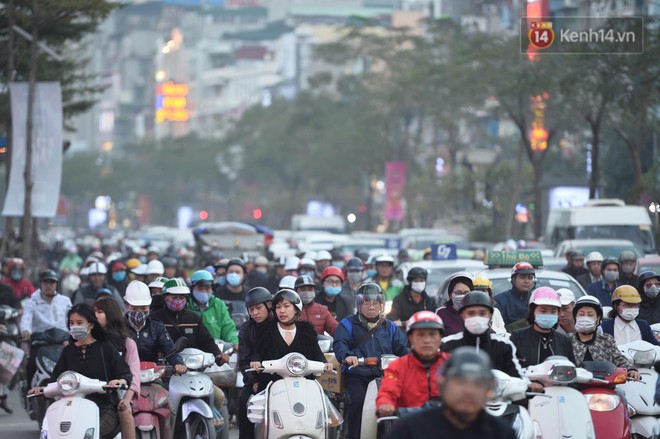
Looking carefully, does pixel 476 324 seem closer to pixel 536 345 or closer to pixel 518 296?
pixel 536 345

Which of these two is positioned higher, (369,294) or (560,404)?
(369,294)

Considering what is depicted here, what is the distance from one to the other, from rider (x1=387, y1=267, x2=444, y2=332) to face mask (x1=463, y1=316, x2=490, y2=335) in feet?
21.8

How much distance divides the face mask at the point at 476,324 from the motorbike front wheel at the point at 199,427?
9.17 feet

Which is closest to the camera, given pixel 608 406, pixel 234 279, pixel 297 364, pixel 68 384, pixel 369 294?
pixel 68 384

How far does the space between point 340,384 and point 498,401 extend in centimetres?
375

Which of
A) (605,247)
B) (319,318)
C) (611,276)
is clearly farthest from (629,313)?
(605,247)

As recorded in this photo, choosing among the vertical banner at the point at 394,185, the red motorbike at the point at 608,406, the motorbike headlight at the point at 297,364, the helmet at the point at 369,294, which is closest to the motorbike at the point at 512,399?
the red motorbike at the point at 608,406

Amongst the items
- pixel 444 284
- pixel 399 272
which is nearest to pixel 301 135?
pixel 399 272

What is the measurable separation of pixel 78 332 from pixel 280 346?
160 cm

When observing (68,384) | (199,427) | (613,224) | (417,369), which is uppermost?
(613,224)

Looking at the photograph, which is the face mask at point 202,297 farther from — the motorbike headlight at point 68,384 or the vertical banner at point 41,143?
the vertical banner at point 41,143

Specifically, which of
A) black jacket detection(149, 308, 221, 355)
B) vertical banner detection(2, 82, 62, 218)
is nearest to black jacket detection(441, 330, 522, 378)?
black jacket detection(149, 308, 221, 355)

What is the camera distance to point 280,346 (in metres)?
12.3

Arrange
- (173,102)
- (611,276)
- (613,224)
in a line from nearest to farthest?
(611,276) < (613,224) < (173,102)
